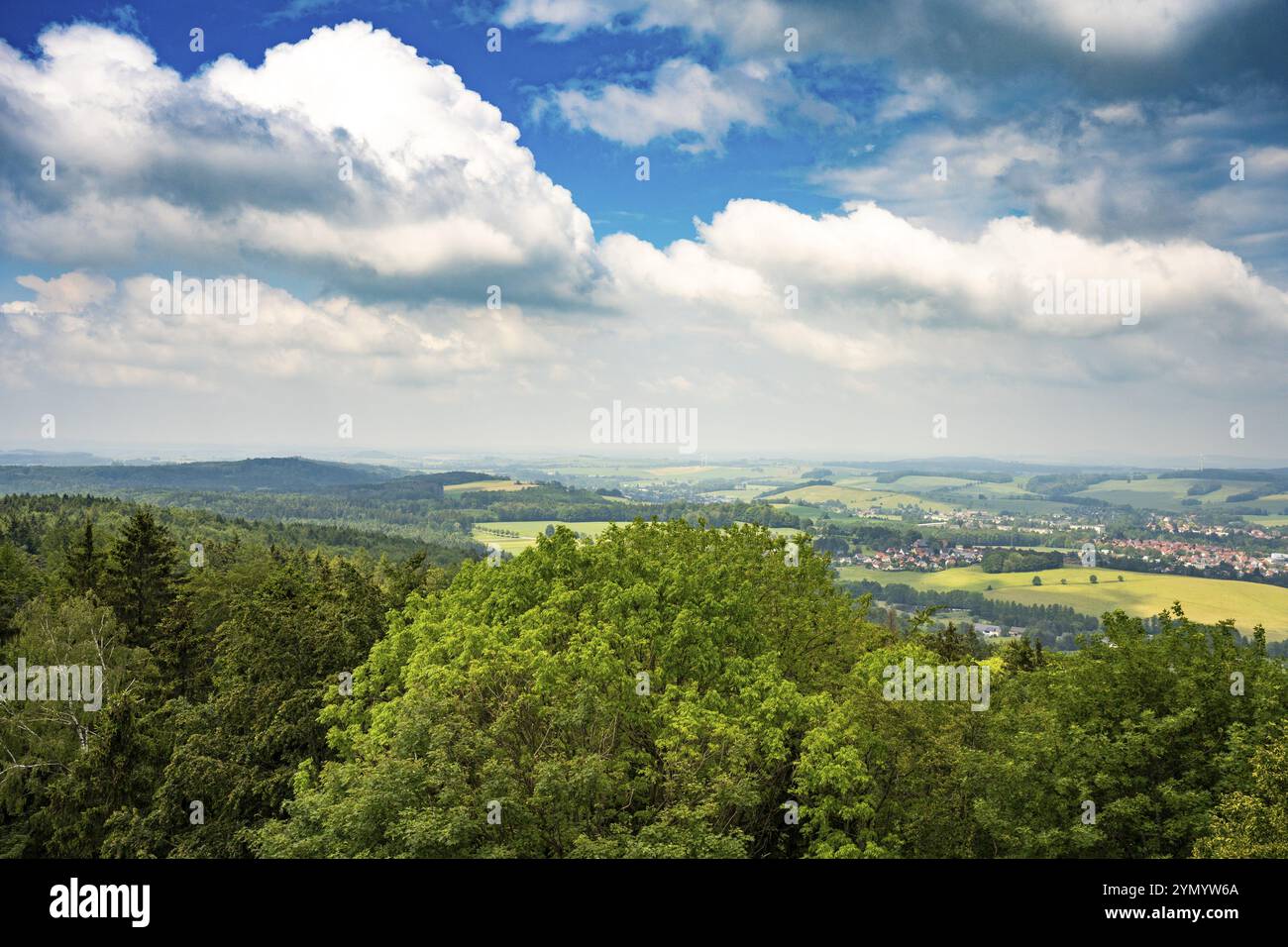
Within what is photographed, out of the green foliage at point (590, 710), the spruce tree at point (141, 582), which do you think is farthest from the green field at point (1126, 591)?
the spruce tree at point (141, 582)

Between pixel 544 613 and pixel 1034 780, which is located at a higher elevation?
pixel 544 613

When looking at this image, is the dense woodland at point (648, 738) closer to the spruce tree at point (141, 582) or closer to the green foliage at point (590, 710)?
the green foliage at point (590, 710)

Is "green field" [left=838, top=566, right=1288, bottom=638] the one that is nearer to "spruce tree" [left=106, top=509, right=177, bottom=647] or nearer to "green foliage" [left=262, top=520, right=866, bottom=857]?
"green foliage" [left=262, top=520, right=866, bottom=857]

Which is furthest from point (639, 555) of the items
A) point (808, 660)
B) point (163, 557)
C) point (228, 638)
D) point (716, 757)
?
point (163, 557)

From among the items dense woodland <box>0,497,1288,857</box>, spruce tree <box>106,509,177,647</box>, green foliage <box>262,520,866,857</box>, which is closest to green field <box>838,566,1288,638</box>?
dense woodland <box>0,497,1288,857</box>
